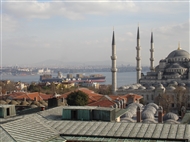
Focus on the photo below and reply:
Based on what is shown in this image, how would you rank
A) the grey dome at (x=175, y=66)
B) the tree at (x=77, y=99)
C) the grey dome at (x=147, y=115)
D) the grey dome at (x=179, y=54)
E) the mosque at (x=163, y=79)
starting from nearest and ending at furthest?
the grey dome at (x=147, y=115), the tree at (x=77, y=99), the mosque at (x=163, y=79), the grey dome at (x=175, y=66), the grey dome at (x=179, y=54)

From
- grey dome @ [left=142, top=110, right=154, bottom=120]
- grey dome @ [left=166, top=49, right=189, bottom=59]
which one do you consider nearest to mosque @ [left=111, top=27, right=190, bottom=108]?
grey dome @ [left=166, top=49, right=189, bottom=59]

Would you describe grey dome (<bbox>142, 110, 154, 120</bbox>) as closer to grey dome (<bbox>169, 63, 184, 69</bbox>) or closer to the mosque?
the mosque

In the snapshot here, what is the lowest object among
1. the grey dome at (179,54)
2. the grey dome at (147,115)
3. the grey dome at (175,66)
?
the grey dome at (147,115)

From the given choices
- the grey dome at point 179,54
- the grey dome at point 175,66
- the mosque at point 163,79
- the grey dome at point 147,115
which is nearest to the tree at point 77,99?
the grey dome at point 147,115

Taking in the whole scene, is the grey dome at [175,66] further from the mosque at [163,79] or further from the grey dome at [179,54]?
the grey dome at [179,54]

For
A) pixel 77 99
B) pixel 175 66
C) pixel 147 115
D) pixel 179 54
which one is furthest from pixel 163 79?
pixel 147 115

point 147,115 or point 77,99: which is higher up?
point 77,99

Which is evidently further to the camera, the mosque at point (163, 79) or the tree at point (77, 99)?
the mosque at point (163, 79)

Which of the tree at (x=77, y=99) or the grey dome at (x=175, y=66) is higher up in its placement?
the grey dome at (x=175, y=66)

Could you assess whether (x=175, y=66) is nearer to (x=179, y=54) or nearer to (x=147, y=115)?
(x=179, y=54)
